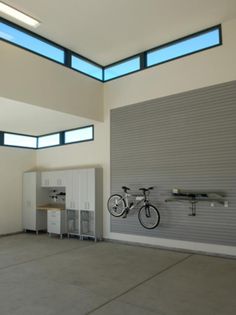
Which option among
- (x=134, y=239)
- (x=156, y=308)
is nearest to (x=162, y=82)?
(x=134, y=239)

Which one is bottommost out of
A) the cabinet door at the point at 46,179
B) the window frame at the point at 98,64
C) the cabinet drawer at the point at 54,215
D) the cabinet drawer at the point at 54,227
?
the cabinet drawer at the point at 54,227

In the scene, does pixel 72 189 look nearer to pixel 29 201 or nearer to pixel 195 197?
pixel 29 201

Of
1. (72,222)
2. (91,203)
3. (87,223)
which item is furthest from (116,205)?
(72,222)

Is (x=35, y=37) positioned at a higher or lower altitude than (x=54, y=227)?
higher

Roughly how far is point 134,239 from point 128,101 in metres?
3.48

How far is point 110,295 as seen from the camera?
3637 millimetres

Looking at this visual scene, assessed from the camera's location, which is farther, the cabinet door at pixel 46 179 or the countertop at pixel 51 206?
the cabinet door at pixel 46 179

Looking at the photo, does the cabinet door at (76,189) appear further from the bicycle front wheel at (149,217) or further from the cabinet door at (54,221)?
the bicycle front wheel at (149,217)

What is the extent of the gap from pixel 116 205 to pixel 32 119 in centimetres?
312

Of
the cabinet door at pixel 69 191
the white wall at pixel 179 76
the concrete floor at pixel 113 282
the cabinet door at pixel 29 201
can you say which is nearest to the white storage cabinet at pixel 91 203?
the cabinet door at pixel 69 191

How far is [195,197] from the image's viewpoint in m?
5.73

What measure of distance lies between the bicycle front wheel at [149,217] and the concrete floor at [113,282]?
0.56 m

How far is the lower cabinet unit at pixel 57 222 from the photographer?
25.2 feet

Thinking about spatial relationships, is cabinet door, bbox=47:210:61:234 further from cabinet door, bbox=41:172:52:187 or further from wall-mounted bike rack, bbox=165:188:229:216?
wall-mounted bike rack, bbox=165:188:229:216
